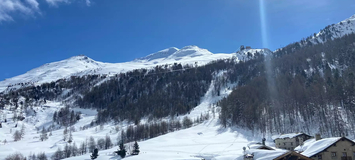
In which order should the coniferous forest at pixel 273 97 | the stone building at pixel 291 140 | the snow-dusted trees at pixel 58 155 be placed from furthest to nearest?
the snow-dusted trees at pixel 58 155 < the coniferous forest at pixel 273 97 < the stone building at pixel 291 140

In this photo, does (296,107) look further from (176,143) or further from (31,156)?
(31,156)

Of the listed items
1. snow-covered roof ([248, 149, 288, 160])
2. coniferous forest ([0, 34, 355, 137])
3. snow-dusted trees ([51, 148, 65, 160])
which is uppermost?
coniferous forest ([0, 34, 355, 137])

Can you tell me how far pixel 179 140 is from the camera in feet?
238

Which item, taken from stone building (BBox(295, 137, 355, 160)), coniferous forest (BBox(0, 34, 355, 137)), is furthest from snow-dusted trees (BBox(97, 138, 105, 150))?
stone building (BBox(295, 137, 355, 160))

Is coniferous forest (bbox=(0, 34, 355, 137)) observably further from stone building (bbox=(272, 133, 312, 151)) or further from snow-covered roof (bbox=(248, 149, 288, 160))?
snow-covered roof (bbox=(248, 149, 288, 160))

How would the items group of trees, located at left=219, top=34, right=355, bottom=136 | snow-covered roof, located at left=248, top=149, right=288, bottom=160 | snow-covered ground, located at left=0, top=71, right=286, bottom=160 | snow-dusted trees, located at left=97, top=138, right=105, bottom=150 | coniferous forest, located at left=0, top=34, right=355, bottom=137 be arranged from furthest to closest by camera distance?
snow-dusted trees, located at left=97, top=138, right=105, bottom=150 → coniferous forest, located at left=0, top=34, right=355, bottom=137 → group of trees, located at left=219, top=34, right=355, bottom=136 → snow-covered ground, located at left=0, top=71, right=286, bottom=160 → snow-covered roof, located at left=248, top=149, right=288, bottom=160

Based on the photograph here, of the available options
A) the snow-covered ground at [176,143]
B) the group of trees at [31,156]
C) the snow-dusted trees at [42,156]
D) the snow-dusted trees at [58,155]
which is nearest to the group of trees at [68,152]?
the snow-dusted trees at [58,155]

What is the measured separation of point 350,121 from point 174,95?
117065 mm

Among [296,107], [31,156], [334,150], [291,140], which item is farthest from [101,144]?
[334,150]

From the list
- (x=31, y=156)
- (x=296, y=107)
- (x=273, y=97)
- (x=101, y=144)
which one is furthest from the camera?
(x=273, y=97)

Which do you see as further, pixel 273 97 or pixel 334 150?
pixel 273 97

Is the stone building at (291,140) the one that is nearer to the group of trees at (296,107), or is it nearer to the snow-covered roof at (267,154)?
the group of trees at (296,107)

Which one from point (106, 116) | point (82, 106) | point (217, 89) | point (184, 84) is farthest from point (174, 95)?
point (82, 106)

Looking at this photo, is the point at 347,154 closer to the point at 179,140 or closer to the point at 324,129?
the point at 324,129
